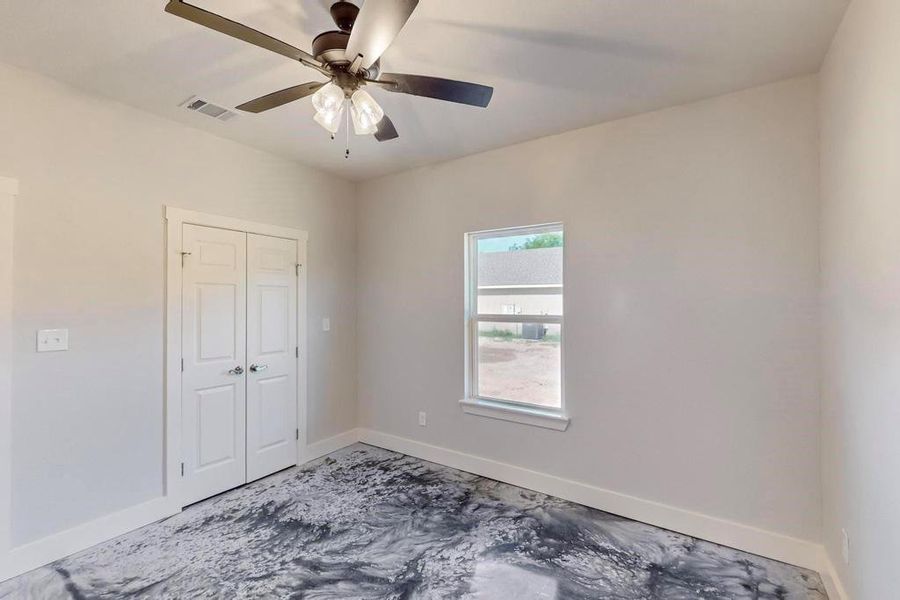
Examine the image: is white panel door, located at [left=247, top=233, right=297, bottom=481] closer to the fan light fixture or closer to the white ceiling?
the white ceiling

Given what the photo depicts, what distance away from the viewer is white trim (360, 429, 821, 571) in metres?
2.25

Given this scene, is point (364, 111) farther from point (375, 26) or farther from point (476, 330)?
point (476, 330)

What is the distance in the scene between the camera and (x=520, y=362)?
3.32m

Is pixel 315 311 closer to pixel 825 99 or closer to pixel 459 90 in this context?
pixel 459 90

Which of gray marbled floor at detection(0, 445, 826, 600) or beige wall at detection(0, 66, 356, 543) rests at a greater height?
beige wall at detection(0, 66, 356, 543)

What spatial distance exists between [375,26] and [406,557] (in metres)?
2.52

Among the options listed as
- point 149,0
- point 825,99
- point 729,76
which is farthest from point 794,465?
point 149,0

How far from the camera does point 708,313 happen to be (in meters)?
2.49

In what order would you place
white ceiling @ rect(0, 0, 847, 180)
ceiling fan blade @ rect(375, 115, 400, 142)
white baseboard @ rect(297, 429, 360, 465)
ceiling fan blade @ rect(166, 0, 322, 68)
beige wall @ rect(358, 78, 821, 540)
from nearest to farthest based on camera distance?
ceiling fan blade @ rect(166, 0, 322, 68) → white ceiling @ rect(0, 0, 847, 180) → ceiling fan blade @ rect(375, 115, 400, 142) → beige wall @ rect(358, 78, 821, 540) → white baseboard @ rect(297, 429, 360, 465)

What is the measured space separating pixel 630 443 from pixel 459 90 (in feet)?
7.83

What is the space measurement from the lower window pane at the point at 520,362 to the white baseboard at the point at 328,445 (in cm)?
149

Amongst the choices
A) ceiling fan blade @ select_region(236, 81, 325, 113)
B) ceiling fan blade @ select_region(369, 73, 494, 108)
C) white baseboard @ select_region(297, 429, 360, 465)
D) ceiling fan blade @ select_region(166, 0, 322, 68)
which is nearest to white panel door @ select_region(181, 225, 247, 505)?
white baseboard @ select_region(297, 429, 360, 465)

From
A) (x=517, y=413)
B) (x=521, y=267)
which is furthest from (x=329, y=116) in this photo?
(x=517, y=413)

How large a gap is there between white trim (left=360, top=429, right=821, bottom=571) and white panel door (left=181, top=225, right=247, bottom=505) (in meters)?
1.55
